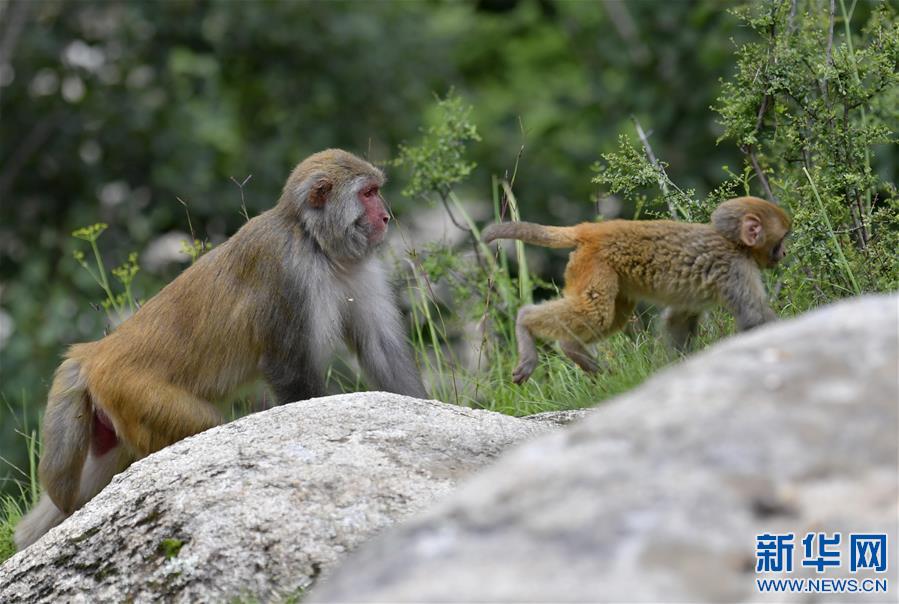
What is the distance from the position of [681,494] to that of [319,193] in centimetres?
413

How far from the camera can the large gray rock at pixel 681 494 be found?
225 cm

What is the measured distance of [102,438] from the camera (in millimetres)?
6414

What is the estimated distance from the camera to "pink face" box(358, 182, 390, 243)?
632 centimetres

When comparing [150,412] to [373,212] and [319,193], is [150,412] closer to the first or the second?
[319,193]

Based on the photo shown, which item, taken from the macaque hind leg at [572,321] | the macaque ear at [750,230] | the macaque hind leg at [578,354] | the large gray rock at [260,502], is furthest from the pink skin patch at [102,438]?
the macaque ear at [750,230]

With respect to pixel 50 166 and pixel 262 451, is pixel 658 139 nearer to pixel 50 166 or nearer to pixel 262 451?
pixel 50 166

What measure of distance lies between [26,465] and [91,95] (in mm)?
5051

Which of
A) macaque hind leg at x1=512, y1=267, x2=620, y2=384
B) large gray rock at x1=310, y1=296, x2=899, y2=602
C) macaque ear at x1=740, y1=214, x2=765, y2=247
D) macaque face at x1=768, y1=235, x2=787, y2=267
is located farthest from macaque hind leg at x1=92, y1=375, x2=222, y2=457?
large gray rock at x1=310, y1=296, x2=899, y2=602

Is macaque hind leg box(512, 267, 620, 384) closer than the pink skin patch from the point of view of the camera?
Yes

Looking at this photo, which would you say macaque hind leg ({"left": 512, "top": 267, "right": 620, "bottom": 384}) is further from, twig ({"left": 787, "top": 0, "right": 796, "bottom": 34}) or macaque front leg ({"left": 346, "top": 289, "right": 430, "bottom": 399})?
twig ({"left": 787, "top": 0, "right": 796, "bottom": 34})

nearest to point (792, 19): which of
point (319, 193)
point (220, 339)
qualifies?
point (319, 193)

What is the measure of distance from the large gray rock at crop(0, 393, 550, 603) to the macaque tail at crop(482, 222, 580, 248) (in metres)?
1.56

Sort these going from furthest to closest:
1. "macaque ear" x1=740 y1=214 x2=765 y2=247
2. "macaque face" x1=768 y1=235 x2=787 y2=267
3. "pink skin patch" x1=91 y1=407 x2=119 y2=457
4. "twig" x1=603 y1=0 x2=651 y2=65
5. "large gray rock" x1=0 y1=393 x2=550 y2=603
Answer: "twig" x1=603 y1=0 x2=651 y2=65, "pink skin patch" x1=91 y1=407 x2=119 y2=457, "macaque face" x1=768 y1=235 x2=787 y2=267, "macaque ear" x1=740 y1=214 x2=765 y2=247, "large gray rock" x1=0 y1=393 x2=550 y2=603

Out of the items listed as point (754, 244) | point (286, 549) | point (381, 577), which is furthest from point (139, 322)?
point (381, 577)
